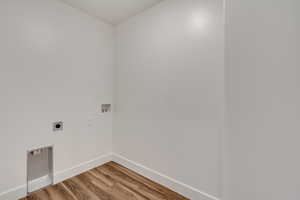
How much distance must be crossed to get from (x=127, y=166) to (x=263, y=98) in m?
2.09

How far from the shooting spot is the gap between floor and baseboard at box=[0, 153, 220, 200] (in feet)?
4.78

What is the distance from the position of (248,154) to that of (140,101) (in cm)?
146

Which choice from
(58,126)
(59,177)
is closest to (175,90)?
(58,126)

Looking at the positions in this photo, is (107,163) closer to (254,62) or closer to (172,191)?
(172,191)

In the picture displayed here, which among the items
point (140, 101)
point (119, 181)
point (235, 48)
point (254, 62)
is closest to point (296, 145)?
point (254, 62)

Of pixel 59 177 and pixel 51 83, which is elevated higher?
pixel 51 83

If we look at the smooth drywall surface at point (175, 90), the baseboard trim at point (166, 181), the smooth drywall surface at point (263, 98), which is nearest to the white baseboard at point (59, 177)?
the baseboard trim at point (166, 181)

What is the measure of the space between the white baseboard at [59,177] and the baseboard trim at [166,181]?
30 cm

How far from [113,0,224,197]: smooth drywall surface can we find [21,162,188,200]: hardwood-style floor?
0.23 meters

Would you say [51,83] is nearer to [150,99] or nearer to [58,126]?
[58,126]

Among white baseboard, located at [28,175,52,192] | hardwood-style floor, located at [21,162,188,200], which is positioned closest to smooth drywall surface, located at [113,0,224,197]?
hardwood-style floor, located at [21,162,188,200]

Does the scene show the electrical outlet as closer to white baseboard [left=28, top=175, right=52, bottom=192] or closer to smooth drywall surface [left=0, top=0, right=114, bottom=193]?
smooth drywall surface [left=0, top=0, right=114, bottom=193]

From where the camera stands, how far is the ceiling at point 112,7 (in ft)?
5.92

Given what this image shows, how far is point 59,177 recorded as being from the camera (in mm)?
1795
